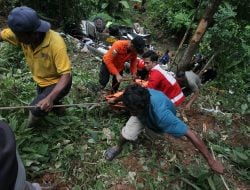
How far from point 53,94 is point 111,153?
146cm

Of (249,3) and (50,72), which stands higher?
(249,3)

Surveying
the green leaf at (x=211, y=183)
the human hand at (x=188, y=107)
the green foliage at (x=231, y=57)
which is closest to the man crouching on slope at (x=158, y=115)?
the green leaf at (x=211, y=183)

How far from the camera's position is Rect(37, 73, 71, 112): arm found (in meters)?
4.69

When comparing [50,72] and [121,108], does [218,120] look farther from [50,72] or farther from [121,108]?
[50,72]

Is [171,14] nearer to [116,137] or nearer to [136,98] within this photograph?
[116,137]

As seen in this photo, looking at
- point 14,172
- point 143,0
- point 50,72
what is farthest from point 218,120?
point 143,0

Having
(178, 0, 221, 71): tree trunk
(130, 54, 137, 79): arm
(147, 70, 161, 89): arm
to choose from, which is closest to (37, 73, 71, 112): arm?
(147, 70, 161, 89): arm

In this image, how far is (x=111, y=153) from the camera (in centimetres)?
566

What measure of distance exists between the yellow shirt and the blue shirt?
3.89ft

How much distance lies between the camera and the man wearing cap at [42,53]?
4.39 metres

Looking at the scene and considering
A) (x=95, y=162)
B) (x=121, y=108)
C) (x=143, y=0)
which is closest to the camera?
(x=95, y=162)

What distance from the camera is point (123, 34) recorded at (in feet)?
39.5

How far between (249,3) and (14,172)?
818 centimetres

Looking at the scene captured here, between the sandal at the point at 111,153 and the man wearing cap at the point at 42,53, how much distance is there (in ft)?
3.85
